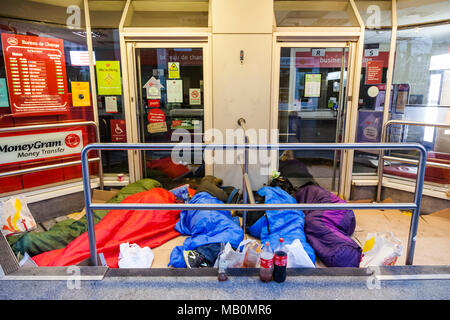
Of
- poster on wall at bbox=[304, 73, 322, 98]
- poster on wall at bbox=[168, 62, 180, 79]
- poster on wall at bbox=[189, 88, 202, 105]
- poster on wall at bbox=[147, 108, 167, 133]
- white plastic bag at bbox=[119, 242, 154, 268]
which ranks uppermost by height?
poster on wall at bbox=[168, 62, 180, 79]

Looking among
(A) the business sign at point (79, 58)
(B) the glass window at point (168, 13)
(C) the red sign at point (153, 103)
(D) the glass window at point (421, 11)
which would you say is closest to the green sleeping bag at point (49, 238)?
(C) the red sign at point (153, 103)

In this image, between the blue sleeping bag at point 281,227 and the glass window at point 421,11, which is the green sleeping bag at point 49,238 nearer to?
the blue sleeping bag at point 281,227

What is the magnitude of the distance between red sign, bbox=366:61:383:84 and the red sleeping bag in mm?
2899

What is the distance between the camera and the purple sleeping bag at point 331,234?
7.50 feet

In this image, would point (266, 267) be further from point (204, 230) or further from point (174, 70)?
point (174, 70)

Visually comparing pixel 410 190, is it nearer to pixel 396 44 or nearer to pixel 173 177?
pixel 396 44

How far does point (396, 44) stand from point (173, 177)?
334 cm

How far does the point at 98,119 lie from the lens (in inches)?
154

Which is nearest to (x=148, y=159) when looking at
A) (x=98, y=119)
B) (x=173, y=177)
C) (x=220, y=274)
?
(x=173, y=177)

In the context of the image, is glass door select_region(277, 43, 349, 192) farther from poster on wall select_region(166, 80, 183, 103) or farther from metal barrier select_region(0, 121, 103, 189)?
metal barrier select_region(0, 121, 103, 189)

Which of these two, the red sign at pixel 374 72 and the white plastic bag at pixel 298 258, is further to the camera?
the red sign at pixel 374 72

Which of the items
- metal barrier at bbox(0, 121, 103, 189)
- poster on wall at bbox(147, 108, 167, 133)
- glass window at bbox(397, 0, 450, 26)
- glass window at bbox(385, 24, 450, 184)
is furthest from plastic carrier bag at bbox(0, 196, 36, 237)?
glass window at bbox(397, 0, 450, 26)

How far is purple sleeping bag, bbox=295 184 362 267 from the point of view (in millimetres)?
2286

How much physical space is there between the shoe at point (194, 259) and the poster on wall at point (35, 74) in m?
2.51
